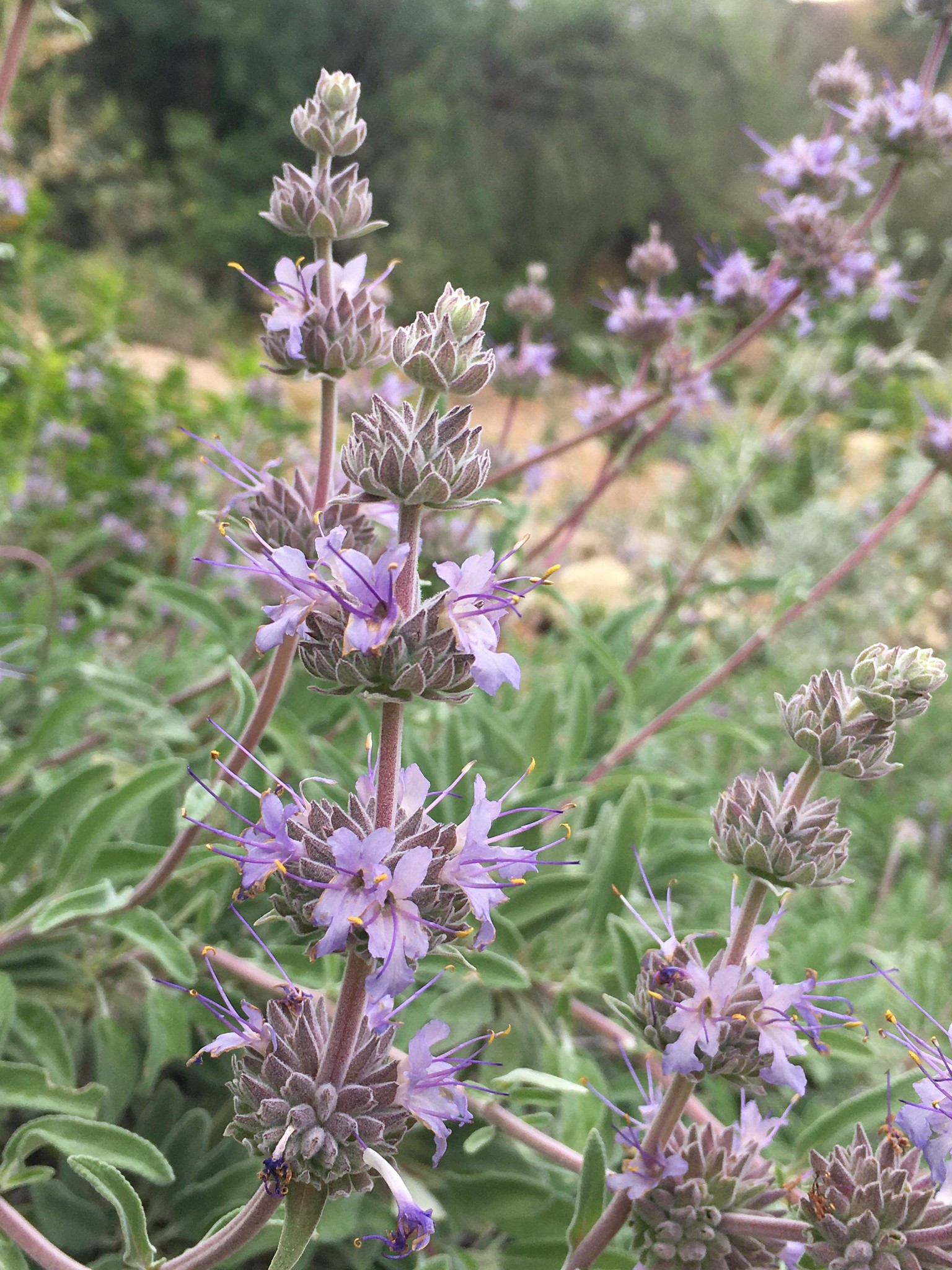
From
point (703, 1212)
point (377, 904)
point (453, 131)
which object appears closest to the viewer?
point (377, 904)

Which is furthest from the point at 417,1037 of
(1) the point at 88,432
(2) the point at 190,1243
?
(1) the point at 88,432

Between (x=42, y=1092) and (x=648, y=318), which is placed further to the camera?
(x=648, y=318)

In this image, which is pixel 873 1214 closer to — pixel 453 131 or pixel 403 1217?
pixel 403 1217

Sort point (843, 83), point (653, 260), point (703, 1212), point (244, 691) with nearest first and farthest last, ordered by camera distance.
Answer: point (703, 1212) → point (244, 691) → point (843, 83) → point (653, 260)

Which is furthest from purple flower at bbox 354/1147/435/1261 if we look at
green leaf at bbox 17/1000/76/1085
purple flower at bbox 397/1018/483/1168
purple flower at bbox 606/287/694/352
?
purple flower at bbox 606/287/694/352

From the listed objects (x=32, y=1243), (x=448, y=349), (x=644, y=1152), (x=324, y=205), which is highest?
(x=324, y=205)

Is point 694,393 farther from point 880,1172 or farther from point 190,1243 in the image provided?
point 190,1243

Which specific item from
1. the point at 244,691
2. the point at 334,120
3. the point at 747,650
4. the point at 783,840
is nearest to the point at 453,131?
the point at 747,650
